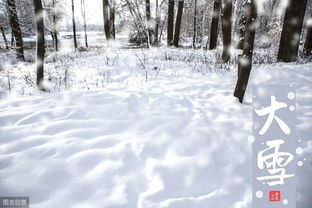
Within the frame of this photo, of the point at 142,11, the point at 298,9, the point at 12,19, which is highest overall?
the point at 142,11

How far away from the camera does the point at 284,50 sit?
723 centimetres

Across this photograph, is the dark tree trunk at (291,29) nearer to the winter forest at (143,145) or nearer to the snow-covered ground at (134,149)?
the winter forest at (143,145)

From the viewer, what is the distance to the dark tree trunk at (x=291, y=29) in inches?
262

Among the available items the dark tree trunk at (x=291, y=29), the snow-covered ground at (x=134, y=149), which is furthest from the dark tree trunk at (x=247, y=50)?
the dark tree trunk at (x=291, y=29)

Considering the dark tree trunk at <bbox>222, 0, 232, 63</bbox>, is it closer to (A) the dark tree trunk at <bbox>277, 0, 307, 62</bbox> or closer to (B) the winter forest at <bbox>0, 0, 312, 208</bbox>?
(A) the dark tree trunk at <bbox>277, 0, 307, 62</bbox>

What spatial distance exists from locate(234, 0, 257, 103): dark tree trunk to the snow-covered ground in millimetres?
312

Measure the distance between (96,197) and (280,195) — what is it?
1.57 m

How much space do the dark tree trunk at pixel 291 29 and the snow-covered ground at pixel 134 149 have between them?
3.65m

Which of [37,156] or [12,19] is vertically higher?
[12,19]

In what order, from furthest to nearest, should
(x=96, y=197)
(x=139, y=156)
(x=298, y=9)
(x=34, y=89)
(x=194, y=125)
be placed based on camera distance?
(x=298, y=9) < (x=34, y=89) < (x=194, y=125) < (x=139, y=156) < (x=96, y=197)

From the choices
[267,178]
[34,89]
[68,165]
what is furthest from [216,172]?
[34,89]

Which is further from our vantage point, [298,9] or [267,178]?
[298,9]

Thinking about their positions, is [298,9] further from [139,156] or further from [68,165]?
[68,165]

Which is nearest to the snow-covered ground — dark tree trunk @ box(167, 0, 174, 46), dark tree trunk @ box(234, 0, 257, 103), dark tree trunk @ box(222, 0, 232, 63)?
dark tree trunk @ box(234, 0, 257, 103)
